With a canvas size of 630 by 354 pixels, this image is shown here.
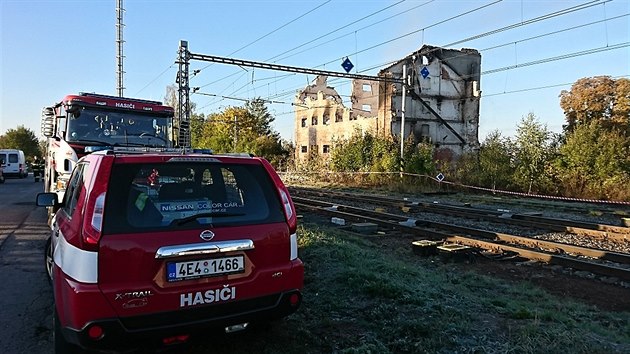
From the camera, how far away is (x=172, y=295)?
3277 mm

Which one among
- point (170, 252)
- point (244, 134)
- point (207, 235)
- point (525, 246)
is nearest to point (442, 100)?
point (244, 134)

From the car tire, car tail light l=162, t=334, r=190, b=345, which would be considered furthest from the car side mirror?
car tail light l=162, t=334, r=190, b=345

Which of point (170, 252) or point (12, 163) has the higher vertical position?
point (12, 163)

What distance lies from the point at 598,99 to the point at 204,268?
→ 48941 millimetres

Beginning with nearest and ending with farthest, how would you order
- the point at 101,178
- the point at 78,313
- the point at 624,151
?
the point at 78,313 → the point at 101,178 → the point at 624,151

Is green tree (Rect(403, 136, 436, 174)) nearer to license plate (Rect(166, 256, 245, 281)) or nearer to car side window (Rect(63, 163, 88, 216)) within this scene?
car side window (Rect(63, 163, 88, 216))

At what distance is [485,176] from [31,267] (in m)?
22.8

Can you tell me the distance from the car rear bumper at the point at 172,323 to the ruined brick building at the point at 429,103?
33510 millimetres

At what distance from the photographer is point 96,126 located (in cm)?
1036

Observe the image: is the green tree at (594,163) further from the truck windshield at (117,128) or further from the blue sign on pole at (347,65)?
the truck windshield at (117,128)

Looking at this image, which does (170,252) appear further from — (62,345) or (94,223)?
(62,345)

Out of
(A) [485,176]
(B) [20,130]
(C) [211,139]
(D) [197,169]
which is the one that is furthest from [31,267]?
(B) [20,130]

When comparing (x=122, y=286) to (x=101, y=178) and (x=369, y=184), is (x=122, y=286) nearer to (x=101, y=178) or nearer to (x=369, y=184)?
(x=101, y=178)

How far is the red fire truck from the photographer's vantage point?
32.7 ft
